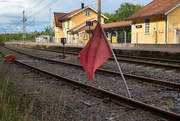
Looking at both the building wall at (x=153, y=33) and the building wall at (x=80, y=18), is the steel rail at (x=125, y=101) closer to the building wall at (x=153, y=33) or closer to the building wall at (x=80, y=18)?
the building wall at (x=153, y=33)

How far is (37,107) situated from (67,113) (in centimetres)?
90

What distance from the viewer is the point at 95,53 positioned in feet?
21.5

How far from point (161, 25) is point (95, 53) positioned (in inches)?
1048

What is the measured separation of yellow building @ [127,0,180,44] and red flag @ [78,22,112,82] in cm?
2468

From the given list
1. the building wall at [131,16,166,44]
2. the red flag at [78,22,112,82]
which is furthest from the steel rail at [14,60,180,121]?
the building wall at [131,16,166,44]

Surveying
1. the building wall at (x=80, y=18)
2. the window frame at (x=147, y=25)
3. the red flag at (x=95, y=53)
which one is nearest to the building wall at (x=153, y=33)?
the window frame at (x=147, y=25)

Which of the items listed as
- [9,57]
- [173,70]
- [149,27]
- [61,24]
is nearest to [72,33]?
[61,24]

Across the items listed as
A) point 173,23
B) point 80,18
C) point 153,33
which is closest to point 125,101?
point 153,33

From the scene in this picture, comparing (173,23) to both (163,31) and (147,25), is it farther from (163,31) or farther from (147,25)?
(147,25)

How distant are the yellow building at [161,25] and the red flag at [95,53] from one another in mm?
24675

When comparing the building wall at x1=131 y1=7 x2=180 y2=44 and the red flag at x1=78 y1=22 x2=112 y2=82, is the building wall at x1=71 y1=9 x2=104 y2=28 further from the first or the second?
the red flag at x1=78 y1=22 x2=112 y2=82

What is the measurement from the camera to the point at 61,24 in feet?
253

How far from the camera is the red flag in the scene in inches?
256

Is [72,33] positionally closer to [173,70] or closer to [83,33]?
[83,33]
